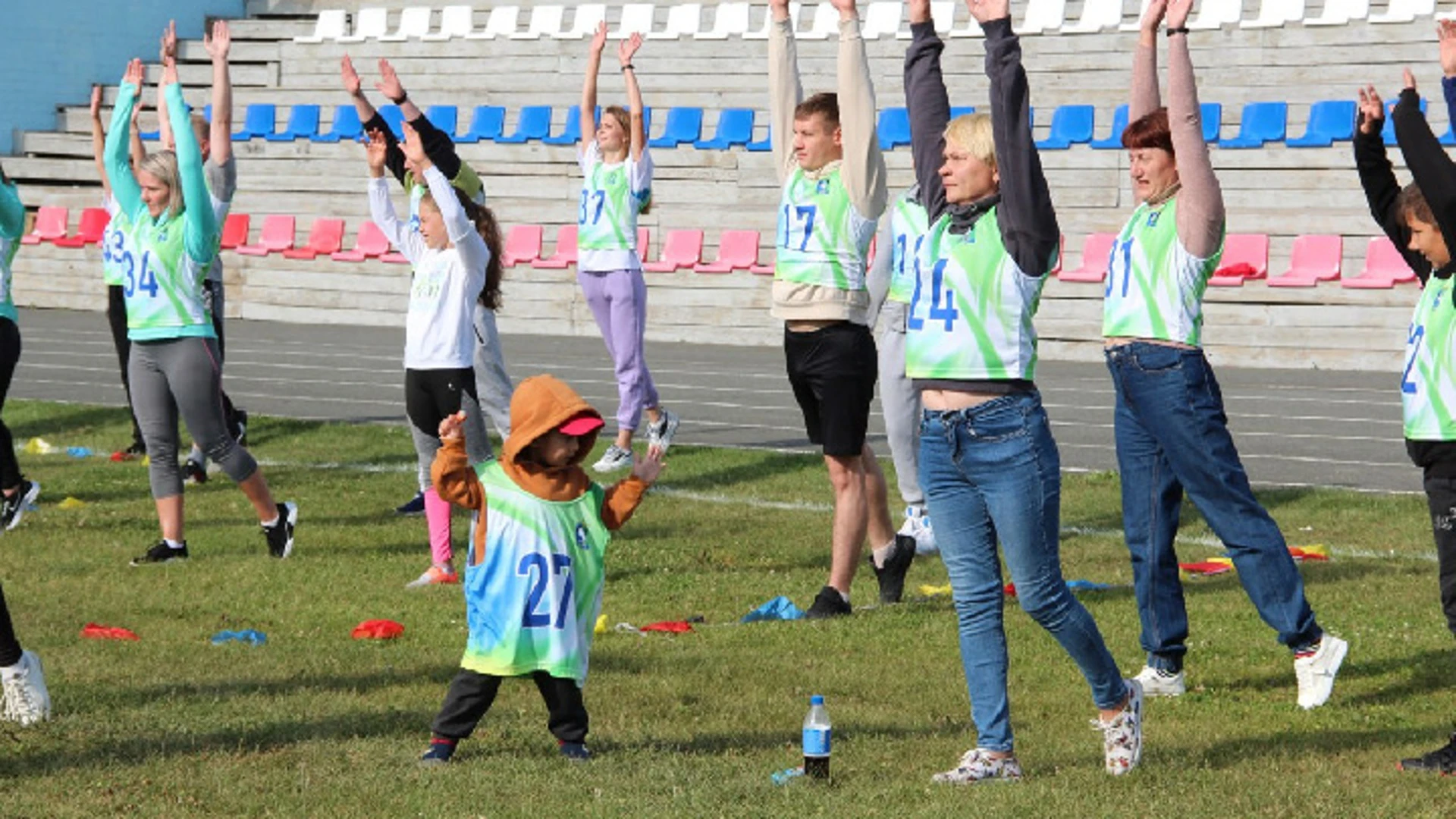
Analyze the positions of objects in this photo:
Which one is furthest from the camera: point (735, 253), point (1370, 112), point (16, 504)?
point (735, 253)

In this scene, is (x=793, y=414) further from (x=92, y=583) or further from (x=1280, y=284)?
(x=92, y=583)

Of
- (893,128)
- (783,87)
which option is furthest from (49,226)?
(783,87)

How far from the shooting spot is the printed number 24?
604 cm

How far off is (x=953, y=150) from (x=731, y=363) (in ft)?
53.1

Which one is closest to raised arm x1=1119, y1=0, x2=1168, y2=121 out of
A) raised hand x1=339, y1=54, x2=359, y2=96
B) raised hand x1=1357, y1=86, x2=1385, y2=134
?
raised hand x1=1357, y1=86, x2=1385, y2=134

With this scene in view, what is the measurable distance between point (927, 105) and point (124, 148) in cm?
523

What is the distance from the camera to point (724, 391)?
19359 millimetres

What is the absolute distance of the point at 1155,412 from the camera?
704 cm

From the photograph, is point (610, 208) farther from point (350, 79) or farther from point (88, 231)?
point (88, 231)

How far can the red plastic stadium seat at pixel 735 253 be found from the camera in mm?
24144

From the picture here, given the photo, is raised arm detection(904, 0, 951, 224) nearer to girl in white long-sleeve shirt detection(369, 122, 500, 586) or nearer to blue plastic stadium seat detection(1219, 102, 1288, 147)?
girl in white long-sleeve shirt detection(369, 122, 500, 586)

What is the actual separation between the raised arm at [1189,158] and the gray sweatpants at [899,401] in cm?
285

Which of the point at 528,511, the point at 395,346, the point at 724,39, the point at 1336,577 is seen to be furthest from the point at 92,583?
the point at 724,39

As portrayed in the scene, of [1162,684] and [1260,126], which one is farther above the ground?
[1260,126]
